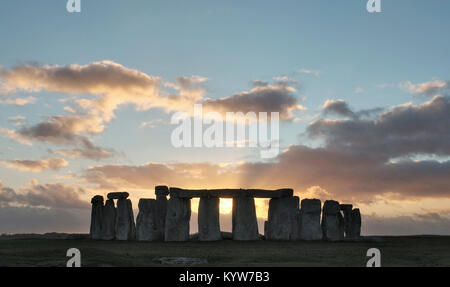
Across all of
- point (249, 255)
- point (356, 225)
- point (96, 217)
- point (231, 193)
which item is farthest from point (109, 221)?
point (249, 255)

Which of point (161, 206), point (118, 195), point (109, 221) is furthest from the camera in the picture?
point (109, 221)

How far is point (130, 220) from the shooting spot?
35094 millimetres

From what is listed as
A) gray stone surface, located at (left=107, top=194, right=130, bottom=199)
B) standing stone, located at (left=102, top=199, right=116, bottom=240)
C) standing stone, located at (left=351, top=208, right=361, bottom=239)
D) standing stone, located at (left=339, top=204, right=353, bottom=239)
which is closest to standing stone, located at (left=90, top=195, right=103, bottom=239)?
standing stone, located at (left=102, top=199, right=116, bottom=240)

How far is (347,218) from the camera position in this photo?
3412 centimetres

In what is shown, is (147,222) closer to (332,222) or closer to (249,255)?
(332,222)

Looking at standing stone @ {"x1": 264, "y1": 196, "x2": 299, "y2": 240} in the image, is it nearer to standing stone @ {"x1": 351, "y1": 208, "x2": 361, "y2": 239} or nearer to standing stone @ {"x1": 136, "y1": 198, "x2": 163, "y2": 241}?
standing stone @ {"x1": 351, "y1": 208, "x2": 361, "y2": 239}

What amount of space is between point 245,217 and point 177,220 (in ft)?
12.1

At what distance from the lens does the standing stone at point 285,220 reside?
33.2 metres

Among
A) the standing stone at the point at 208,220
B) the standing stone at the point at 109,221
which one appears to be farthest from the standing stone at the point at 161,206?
the standing stone at the point at 109,221

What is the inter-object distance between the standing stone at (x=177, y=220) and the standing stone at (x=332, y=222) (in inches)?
295

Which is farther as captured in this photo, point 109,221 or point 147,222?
point 109,221
